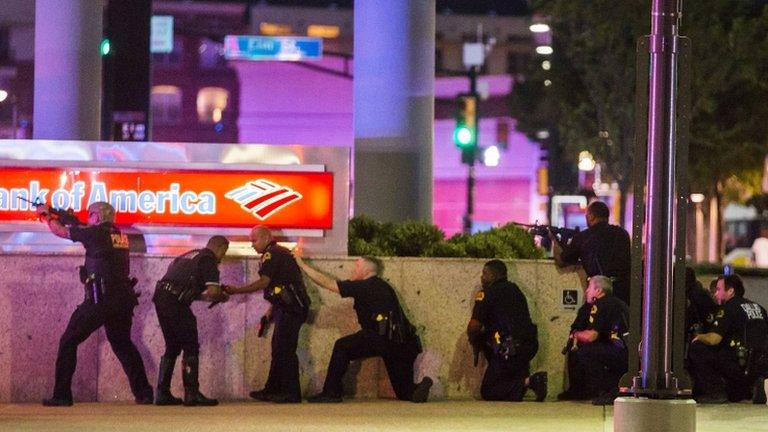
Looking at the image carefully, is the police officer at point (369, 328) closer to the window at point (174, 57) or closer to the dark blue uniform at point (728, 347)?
the dark blue uniform at point (728, 347)

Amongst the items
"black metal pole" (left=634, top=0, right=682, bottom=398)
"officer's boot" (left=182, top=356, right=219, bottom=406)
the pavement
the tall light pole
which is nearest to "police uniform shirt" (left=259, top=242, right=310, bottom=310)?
"officer's boot" (left=182, top=356, right=219, bottom=406)

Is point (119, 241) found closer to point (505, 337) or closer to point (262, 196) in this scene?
point (262, 196)

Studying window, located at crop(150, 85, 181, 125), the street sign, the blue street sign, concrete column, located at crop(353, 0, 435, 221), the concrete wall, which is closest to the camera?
the concrete wall

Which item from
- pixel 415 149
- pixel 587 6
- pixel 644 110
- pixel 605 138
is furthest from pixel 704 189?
pixel 644 110

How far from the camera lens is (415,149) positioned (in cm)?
1811

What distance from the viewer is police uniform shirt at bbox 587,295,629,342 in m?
14.1

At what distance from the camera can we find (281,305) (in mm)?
14031

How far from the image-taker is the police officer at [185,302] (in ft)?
44.6

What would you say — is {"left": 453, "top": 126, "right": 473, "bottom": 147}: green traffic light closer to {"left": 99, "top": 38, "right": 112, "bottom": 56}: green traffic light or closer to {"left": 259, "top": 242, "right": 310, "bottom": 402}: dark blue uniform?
{"left": 99, "top": 38, "right": 112, "bottom": 56}: green traffic light

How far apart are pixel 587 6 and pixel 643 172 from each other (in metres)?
23.2

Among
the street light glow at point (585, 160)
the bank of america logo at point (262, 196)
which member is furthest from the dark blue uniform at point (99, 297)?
the street light glow at point (585, 160)

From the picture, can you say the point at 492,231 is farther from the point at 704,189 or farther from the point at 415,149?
the point at 704,189

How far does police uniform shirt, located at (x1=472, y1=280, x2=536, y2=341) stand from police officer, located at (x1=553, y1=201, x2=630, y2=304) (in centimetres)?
80

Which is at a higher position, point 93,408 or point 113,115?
point 113,115
